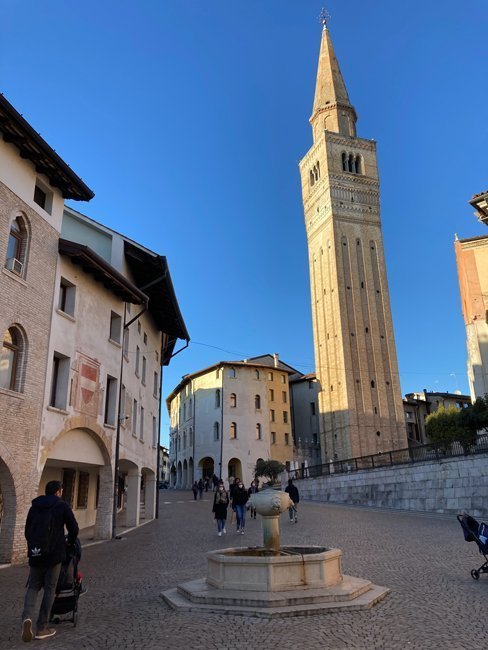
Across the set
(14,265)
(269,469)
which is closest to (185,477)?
A: (269,469)

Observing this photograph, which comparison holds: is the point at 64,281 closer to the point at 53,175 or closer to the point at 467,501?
the point at 53,175

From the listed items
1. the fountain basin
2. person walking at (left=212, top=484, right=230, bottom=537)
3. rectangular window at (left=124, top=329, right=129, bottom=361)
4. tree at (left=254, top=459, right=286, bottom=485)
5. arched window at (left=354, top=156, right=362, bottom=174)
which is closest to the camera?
the fountain basin

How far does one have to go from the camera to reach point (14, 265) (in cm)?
1320

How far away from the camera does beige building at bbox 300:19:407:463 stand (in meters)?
61.4

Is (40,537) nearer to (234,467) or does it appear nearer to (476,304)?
(476,304)

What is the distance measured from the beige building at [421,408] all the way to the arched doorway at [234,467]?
24151 millimetres

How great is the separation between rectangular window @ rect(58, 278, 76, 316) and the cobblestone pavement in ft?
21.9

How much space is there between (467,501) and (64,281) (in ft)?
57.6

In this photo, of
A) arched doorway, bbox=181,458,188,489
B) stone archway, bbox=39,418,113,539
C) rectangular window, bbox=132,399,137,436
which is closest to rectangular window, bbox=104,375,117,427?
stone archway, bbox=39,418,113,539

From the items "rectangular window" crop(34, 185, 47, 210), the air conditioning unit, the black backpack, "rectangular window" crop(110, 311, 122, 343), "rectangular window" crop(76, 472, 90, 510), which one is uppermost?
"rectangular window" crop(34, 185, 47, 210)

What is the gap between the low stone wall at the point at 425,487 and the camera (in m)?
21.6

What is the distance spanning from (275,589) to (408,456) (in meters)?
21.9

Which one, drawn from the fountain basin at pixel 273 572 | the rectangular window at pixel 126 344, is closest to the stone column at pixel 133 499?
the rectangular window at pixel 126 344

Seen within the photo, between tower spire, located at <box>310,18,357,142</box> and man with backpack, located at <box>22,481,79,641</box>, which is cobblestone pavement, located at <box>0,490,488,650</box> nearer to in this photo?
man with backpack, located at <box>22,481,79,641</box>
